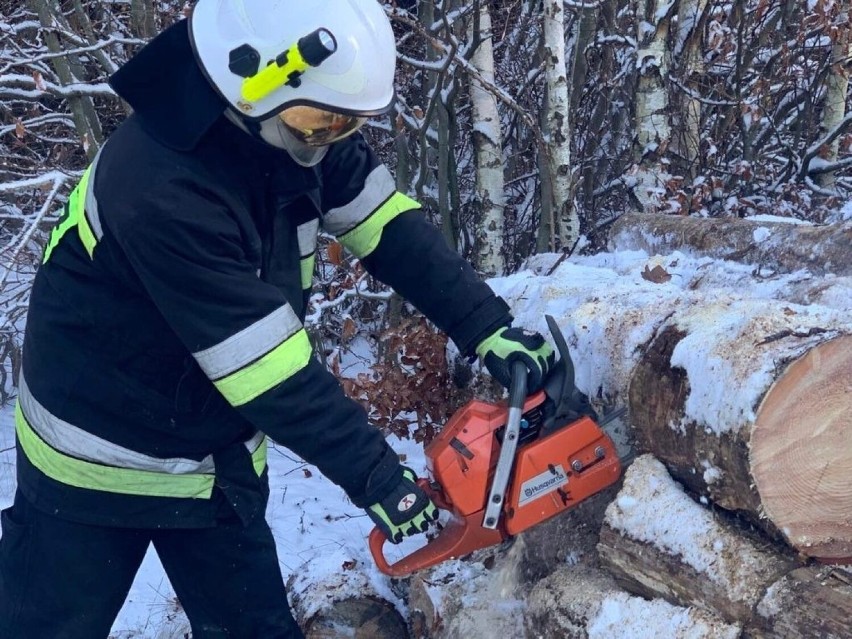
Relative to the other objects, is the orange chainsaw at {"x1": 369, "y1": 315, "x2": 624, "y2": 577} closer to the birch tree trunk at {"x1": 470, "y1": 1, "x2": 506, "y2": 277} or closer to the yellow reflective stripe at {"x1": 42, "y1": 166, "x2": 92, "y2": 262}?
the yellow reflective stripe at {"x1": 42, "y1": 166, "x2": 92, "y2": 262}

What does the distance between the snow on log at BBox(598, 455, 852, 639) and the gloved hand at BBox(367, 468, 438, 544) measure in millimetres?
542

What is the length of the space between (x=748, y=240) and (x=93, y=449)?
8.26 ft

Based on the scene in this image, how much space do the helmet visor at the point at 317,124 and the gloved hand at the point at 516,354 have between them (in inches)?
28.9

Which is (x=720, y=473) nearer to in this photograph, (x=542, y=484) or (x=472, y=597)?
(x=542, y=484)

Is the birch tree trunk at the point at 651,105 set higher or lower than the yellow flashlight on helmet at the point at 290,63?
lower

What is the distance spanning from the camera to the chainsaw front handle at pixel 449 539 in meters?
2.18

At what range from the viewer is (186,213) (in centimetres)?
174

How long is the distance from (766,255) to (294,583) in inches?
88.4

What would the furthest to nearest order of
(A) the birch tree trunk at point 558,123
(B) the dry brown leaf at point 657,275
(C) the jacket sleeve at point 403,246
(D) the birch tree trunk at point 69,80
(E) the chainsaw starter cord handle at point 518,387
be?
(D) the birch tree trunk at point 69,80 → (A) the birch tree trunk at point 558,123 → (B) the dry brown leaf at point 657,275 → (C) the jacket sleeve at point 403,246 → (E) the chainsaw starter cord handle at point 518,387

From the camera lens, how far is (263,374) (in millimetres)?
1814

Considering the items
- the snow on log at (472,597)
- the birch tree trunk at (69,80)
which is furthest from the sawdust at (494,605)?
the birch tree trunk at (69,80)

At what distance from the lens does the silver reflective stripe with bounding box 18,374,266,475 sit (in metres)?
2.04

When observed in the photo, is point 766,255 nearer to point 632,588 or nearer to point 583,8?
point 632,588

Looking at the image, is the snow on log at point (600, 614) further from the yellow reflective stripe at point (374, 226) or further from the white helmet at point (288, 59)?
the white helmet at point (288, 59)
